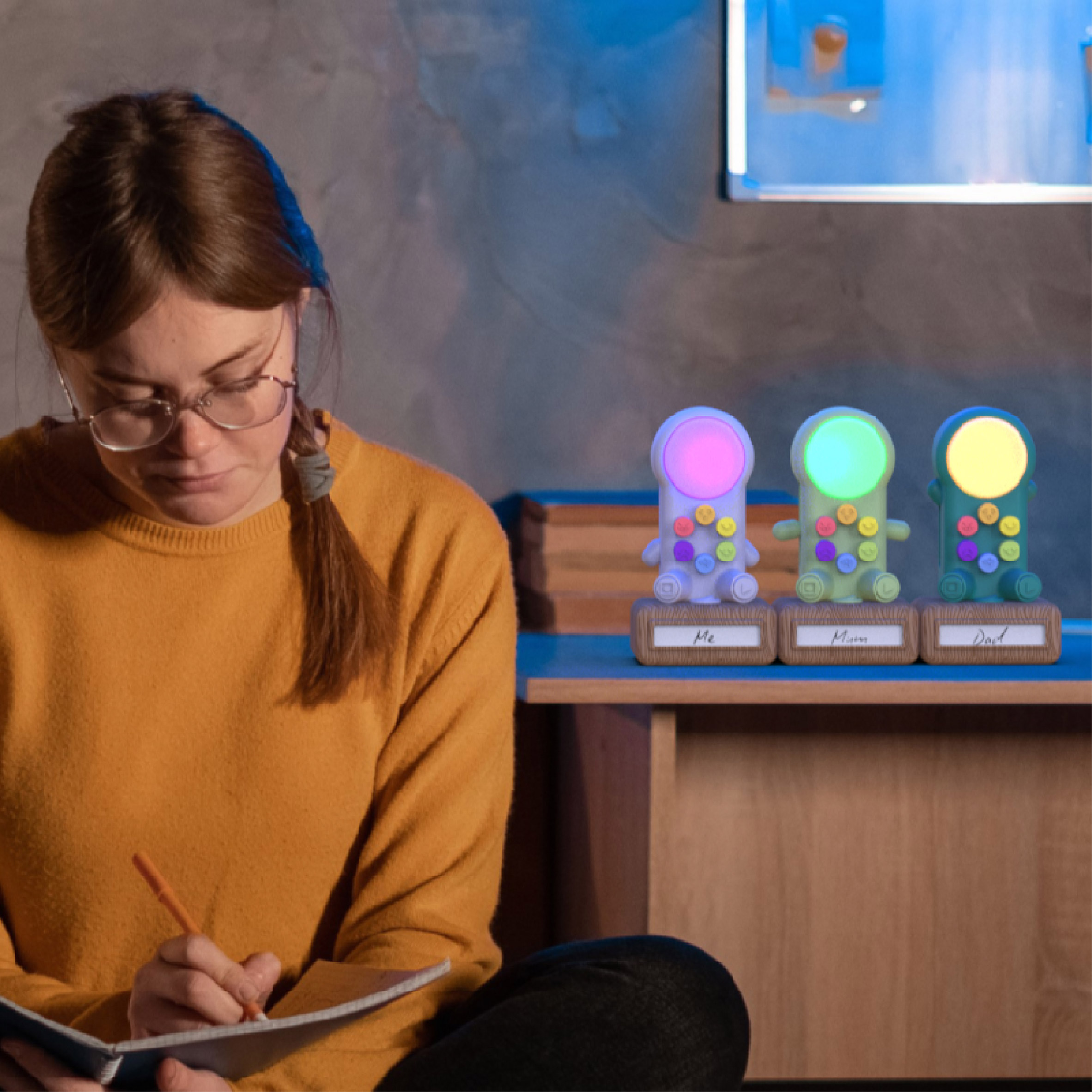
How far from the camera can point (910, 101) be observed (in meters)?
1.90

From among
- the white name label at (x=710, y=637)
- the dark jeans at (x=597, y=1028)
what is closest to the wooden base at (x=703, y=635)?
the white name label at (x=710, y=637)

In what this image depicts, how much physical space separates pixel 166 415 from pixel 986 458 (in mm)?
882

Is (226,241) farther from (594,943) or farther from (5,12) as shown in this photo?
(5,12)

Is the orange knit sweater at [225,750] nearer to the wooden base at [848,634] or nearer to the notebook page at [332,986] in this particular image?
the notebook page at [332,986]

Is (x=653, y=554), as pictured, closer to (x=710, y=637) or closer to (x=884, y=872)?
(x=710, y=637)

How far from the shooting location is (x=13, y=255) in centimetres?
182

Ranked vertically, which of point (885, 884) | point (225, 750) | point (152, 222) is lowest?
point (885, 884)

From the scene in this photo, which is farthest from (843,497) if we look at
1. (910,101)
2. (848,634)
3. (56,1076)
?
(56,1076)

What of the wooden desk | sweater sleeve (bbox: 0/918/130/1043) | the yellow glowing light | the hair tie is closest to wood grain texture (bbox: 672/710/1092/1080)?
the wooden desk

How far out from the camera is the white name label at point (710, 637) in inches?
56.9

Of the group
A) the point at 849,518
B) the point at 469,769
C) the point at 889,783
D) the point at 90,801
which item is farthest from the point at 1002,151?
the point at 90,801

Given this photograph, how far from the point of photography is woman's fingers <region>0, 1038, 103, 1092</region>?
3.04 ft

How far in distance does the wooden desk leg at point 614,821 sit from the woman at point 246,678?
247 millimetres

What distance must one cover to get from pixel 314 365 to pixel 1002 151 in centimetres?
95
